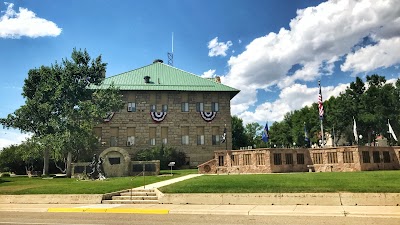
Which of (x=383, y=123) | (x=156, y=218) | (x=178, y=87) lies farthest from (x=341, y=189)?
(x=383, y=123)

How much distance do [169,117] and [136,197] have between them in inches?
1451

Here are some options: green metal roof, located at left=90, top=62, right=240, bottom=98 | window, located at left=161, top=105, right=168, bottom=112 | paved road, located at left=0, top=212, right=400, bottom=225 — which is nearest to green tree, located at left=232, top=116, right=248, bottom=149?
green metal roof, located at left=90, top=62, right=240, bottom=98

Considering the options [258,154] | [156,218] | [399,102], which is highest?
[399,102]

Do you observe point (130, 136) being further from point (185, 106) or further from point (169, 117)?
point (185, 106)

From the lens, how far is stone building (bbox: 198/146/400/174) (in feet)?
102

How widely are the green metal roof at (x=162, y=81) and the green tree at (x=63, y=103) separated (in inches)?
411

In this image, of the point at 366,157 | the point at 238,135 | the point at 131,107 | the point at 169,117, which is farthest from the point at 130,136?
the point at 238,135

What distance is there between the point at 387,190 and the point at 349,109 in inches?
1930

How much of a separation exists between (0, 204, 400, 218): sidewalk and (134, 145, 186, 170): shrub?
3093 cm

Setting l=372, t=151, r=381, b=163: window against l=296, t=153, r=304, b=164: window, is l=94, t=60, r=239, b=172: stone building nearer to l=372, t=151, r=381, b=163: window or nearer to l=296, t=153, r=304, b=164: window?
l=296, t=153, r=304, b=164: window

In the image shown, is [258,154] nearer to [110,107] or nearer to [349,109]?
[110,107]

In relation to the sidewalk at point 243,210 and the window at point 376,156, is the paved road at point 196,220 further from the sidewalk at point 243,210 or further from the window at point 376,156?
the window at point 376,156

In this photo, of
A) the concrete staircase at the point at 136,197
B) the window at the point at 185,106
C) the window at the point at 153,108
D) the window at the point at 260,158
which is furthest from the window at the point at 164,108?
the concrete staircase at the point at 136,197

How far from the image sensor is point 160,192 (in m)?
18.8
